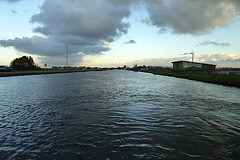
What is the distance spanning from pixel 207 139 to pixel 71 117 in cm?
785

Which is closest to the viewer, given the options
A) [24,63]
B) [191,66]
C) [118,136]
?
[118,136]

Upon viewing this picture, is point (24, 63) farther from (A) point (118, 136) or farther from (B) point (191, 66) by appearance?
(A) point (118, 136)

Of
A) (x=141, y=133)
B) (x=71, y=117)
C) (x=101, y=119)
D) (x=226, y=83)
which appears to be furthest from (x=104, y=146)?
(x=226, y=83)

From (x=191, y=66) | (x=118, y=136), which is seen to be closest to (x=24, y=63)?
(x=191, y=66)

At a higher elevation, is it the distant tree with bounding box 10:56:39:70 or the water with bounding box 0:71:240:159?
the distant tree with bounding box 10:56:39:70

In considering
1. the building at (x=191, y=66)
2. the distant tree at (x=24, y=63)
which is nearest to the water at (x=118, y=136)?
the building at (x=191, y=66)

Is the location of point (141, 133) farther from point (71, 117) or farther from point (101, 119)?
point (71, 117)

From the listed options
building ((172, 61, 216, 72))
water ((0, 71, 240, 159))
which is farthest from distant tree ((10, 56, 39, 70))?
water ((0, 71, 240, 159))

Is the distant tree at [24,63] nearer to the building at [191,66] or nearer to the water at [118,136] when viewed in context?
the building at [191,66]

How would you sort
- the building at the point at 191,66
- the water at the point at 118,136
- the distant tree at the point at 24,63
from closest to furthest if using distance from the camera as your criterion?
the water at the point at 118,136, the building at the point at 191,66, the distant tree at the point at 24,63

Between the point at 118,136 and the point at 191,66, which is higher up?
the point at 191,66

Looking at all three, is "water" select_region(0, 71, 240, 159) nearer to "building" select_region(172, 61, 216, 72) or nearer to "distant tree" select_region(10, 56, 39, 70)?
"building" select_region(172, 61, 216, 72)

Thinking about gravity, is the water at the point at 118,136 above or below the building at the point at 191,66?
below

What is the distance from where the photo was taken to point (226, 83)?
1213 inches
